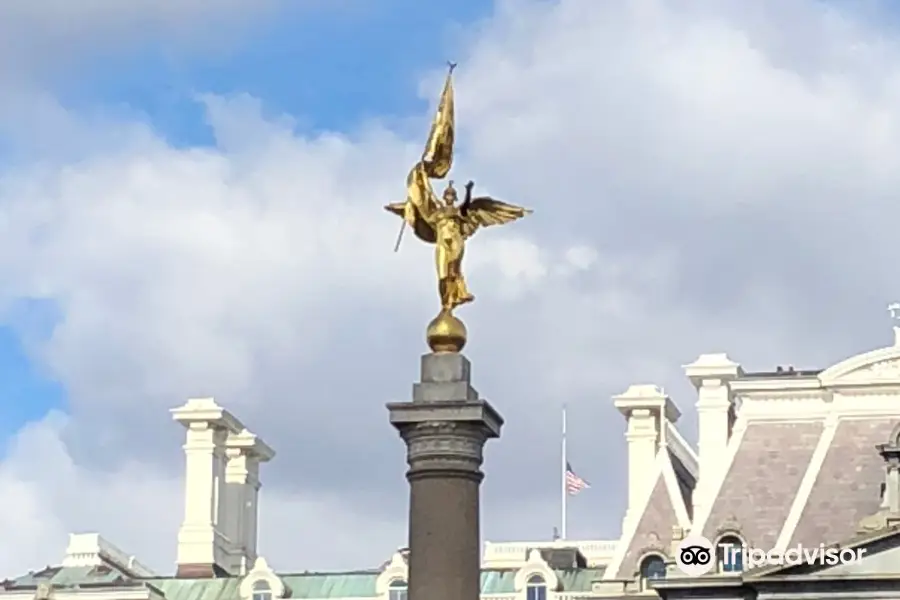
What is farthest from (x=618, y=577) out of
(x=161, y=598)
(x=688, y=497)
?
(x=161, y=598)

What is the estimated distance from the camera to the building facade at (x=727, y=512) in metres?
87.7

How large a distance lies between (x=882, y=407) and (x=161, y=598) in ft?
82.0

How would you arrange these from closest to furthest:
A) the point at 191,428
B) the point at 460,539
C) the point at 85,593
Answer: the point at 460,539
the point at 85,593
the point at 191,428

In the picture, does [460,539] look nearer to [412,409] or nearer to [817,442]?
[412,409]

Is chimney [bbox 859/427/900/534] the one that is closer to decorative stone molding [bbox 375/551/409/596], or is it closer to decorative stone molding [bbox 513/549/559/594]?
decorative stone molding [bbox 513/549/559/594]

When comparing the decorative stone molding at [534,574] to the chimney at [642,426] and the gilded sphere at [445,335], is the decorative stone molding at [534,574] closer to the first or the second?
the chimney at [642,426]

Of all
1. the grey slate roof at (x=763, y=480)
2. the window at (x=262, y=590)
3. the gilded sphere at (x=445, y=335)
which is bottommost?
the gilded sphere at (x=445, y=335)

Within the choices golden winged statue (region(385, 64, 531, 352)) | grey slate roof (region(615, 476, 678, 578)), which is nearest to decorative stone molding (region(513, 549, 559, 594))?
grey slate roof (region(615, 476, 678, 578))

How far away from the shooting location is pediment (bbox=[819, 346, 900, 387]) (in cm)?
9194

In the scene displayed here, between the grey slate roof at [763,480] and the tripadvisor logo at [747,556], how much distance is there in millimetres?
607

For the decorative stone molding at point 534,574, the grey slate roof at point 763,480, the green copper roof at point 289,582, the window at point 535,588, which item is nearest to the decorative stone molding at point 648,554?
the grey slate roof at point 763,480

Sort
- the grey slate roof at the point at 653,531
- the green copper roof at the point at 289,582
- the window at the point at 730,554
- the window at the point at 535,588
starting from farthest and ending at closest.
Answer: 1. the green copper roof at the point at 289,582
2. the window at the point at 535,588
3. the grey slate roof at the point at 653,531
4. the window at the point at 730,554

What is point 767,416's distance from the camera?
93.5m

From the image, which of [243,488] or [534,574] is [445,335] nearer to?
[534,574]
